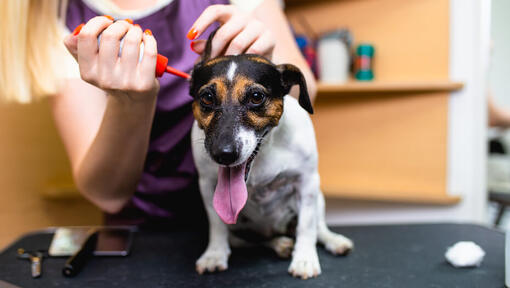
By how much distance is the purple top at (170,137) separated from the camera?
90cm

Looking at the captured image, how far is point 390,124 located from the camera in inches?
68.7

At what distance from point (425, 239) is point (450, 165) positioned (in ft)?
2.35

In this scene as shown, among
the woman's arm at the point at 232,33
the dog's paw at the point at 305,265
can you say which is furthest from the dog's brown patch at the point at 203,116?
the dog's paw at the point at 305,265

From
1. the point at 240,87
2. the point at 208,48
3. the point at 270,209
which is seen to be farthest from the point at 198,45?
the point at 270,209

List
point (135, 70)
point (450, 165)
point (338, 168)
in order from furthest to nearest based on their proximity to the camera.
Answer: point (338, 168)
point (450, 165)
point (135, 70)

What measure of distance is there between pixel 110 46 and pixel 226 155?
0.77 feet

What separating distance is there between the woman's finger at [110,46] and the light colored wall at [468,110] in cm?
133

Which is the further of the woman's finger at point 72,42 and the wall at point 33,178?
the wall at point 33,178

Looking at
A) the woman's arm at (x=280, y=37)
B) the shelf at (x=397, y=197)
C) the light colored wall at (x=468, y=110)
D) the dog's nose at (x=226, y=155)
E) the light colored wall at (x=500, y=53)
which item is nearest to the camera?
the dog's nose at (x=226, y=155)

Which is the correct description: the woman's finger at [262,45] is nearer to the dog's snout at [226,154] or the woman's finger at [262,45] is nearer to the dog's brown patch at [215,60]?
the dog's brown patch at [215,60]

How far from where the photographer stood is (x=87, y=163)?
91 cm

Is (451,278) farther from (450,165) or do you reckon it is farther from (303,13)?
(303,13)

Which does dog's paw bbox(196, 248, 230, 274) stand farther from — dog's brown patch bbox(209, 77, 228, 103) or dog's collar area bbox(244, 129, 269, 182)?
dog's brown patch bbox(209, 77, 228, 103)

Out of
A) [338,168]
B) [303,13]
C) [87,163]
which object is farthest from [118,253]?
[303,13]
